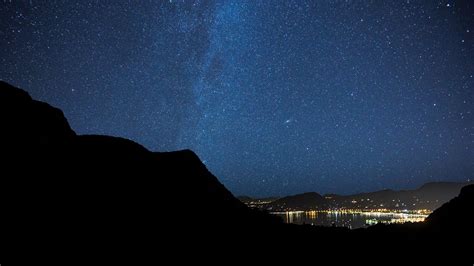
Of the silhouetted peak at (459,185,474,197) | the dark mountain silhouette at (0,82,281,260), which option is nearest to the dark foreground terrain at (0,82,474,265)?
the dark mountain silhouette at (0,82,281,260)

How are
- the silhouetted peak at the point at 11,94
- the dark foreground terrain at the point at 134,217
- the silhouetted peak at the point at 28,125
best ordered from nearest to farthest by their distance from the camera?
the dark foreground terrain at the point at 134,217 < the silhouetted peak at the point at 28,125 < the silhouetted peak at the point at 11,94

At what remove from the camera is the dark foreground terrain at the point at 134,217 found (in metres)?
15.8

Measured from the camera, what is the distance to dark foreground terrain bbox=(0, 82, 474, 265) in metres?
15.8

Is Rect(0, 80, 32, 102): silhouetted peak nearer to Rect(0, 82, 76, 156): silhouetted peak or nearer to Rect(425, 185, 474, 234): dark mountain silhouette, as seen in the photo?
Rect(0, 82, 76, 156): silhouetted peak

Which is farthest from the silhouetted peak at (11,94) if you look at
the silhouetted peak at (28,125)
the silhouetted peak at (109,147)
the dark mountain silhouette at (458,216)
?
the dark mountain silhouette at (458,216)

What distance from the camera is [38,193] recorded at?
1714cm

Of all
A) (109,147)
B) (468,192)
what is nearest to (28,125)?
(109,147)

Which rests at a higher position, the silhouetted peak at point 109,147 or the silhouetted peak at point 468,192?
the silhouetted peak at point 109,147

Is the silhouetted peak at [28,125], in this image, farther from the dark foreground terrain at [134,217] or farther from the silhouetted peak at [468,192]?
the silhouetted peak at [468,192]

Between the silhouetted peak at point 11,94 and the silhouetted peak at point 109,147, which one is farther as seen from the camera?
the silhouetted peak at point 109,147

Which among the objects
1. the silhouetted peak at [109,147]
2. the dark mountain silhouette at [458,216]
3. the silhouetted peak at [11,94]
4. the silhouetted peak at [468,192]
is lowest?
the dark mountain silhouette at [458,216]

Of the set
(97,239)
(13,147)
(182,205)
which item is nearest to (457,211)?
(182,205)

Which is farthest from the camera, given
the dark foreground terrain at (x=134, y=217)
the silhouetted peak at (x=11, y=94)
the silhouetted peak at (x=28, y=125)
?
the silhouetted peak at (x=11, y=94)

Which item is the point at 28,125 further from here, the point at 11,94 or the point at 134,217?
the point at 134,217
